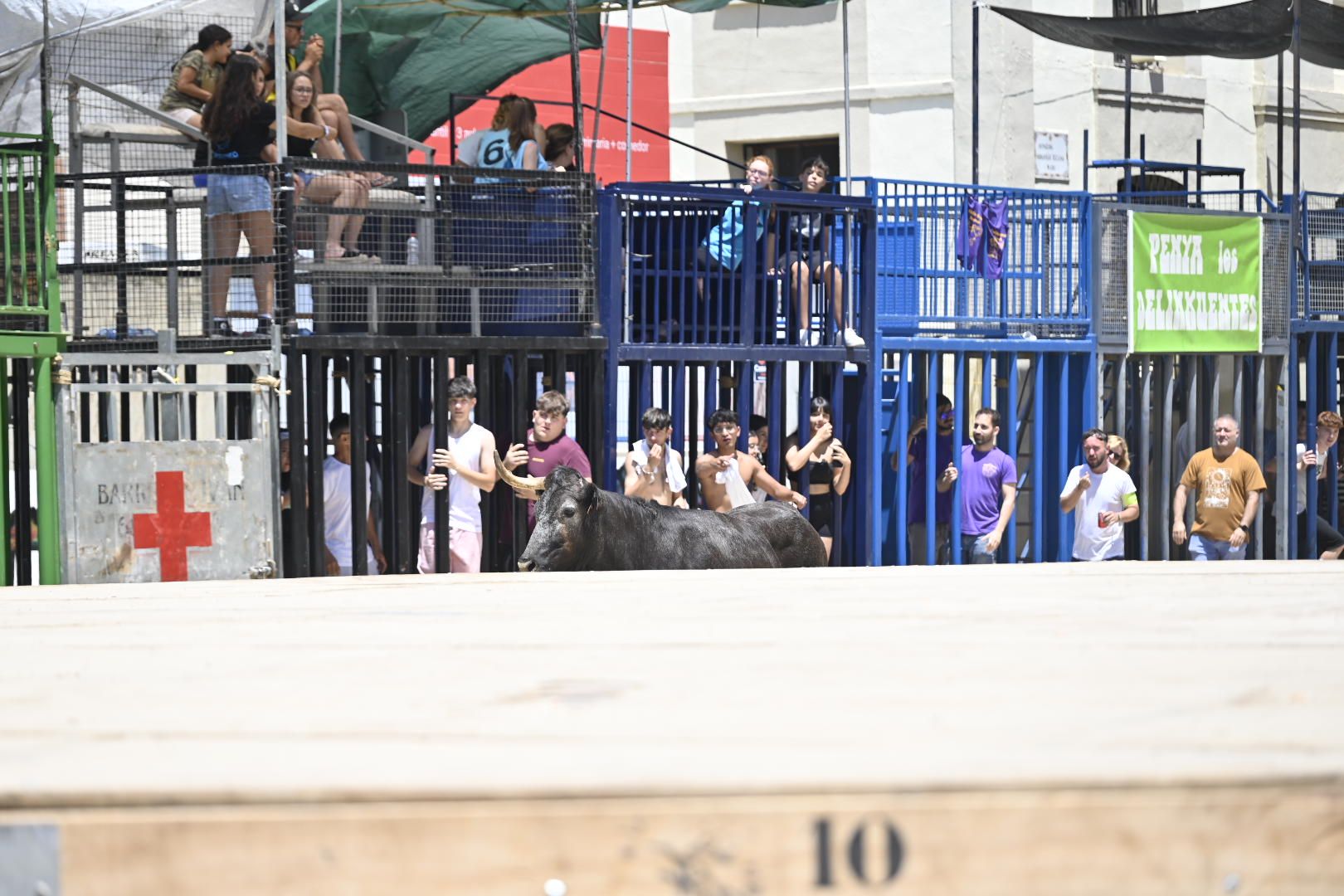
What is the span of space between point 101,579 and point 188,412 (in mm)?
1601

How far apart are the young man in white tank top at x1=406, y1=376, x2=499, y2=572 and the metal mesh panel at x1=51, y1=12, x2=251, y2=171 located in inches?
112

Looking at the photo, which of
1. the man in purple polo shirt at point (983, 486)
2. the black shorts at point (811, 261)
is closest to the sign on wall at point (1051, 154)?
the man in purple polo shirt at point (983, 486)

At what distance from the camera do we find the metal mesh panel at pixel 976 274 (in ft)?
43.2

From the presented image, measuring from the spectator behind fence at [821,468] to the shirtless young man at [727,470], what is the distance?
0.78 metres

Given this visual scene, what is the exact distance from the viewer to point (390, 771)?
1236 millimetres

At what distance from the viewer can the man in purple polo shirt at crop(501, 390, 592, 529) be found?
34.6 ft

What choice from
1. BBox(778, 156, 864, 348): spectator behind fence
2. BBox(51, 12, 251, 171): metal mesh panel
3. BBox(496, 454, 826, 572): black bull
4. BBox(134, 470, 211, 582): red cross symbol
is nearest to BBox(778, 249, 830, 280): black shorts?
BBox(778, 156, 864, 348): spectator behind fence

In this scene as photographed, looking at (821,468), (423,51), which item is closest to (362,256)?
(821,468)

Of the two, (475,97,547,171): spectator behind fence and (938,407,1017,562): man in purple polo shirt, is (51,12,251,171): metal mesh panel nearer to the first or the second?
(475,97,547,171): spectator behind fence

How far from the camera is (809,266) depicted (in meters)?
12.6

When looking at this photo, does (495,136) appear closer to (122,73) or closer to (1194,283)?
(122,73)

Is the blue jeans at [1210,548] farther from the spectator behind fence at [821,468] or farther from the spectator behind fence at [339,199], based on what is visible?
the spectator behind fence at [339,199]

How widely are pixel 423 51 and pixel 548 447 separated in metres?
7.11

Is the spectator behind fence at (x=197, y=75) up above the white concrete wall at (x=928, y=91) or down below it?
below
